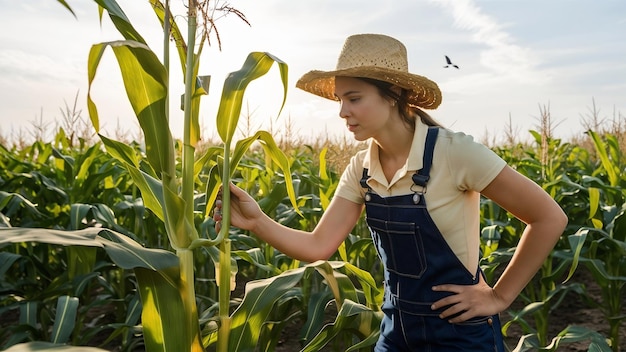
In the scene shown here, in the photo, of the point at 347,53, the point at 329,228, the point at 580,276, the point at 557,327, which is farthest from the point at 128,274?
the point at 580,276

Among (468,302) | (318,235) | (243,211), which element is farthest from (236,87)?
(468,302)

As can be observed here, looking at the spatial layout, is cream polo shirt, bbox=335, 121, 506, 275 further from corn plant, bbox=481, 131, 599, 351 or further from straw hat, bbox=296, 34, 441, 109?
corn plant, bbox=481, 131, 599, 351

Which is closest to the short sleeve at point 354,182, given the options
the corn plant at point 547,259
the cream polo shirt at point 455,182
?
the cream polo shirt at point 455,182

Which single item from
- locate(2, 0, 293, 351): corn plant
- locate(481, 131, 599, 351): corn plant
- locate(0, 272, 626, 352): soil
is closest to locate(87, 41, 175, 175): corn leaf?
locate(2, 0, 293, 351): corn plant

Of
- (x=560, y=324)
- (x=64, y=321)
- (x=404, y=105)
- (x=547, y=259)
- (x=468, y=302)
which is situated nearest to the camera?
(x=468, y=302)

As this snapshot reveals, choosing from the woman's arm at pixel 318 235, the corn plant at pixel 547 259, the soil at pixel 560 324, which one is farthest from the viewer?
the soil at pixel 560 324

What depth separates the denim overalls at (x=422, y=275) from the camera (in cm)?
172

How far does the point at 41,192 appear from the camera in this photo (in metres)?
4.03

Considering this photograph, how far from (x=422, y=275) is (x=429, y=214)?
18cm

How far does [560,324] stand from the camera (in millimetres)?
3697

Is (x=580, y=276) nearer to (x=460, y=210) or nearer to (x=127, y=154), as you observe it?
(x=460, y=210)

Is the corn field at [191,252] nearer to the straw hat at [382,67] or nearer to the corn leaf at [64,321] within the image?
the corn leaf at [64,321]

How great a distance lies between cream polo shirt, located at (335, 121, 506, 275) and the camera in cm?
168

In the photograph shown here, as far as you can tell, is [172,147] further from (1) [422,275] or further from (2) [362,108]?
(1) [422,275]
